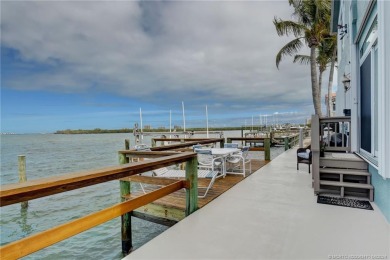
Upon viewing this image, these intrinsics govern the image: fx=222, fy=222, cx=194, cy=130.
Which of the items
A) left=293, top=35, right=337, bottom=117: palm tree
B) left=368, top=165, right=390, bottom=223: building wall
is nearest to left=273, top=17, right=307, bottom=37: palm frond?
left=293, top=35, right=337, bottom=117: palm tree

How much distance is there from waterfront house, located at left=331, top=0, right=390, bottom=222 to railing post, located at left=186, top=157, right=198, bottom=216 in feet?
7.21

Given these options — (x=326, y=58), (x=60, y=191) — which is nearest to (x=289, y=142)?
(x=326, y=58)

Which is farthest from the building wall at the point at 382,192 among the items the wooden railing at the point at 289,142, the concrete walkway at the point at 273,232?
the wooden railing at the point at 289,142

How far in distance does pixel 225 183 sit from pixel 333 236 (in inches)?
98.4

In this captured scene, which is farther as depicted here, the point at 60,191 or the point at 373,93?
the point at 373,93

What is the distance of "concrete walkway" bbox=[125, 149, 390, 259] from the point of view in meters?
2.06

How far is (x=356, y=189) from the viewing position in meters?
3.71

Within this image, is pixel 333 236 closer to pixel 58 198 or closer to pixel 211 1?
pixel 58 198

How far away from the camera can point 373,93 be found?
3.17 m

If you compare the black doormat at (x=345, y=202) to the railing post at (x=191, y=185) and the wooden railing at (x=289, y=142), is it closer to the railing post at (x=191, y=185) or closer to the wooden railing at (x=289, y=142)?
the railing post at (x=191, y=185)

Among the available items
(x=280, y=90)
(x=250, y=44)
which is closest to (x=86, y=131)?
(x=280, y=90)

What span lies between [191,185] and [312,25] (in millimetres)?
12337

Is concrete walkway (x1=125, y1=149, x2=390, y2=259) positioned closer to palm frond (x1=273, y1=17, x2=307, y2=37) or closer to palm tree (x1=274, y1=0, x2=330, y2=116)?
palm tree (x1=274, y1=0, x2=330, y2=116)

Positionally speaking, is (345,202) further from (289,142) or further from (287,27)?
(287,27)
